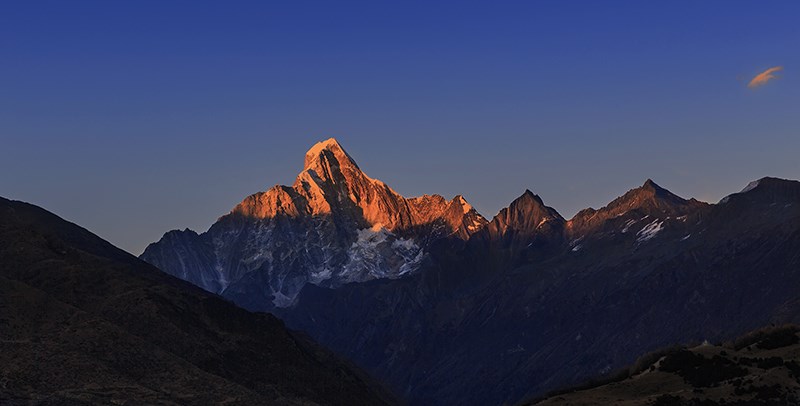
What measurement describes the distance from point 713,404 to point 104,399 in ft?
395

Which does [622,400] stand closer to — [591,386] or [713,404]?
[713,404]

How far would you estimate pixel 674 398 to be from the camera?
372 feet

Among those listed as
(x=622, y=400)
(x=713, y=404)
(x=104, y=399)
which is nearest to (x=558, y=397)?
(x=622, y=400)

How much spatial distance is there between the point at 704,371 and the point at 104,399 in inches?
4483

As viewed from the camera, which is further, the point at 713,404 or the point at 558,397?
the point at 558,397

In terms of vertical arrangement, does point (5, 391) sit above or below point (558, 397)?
above

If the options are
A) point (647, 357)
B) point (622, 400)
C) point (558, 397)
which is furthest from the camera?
point (647, 357)

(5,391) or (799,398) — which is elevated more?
(5,391)

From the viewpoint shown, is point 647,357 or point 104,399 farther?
point 104,399

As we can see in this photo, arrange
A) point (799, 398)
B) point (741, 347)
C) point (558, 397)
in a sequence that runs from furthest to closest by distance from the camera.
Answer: point (741, 347)
point (558, 397)
point (799, 398)

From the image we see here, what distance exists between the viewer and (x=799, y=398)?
110438 mm

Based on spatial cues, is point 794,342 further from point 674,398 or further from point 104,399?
point 104,399

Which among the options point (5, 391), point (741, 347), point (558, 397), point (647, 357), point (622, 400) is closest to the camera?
point (622, 400)

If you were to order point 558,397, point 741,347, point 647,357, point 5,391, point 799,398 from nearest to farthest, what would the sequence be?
point 799,398
point 558,397
point 741,347
point 647,357
point 5,391
